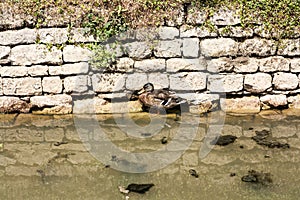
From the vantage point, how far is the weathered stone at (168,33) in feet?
20.5

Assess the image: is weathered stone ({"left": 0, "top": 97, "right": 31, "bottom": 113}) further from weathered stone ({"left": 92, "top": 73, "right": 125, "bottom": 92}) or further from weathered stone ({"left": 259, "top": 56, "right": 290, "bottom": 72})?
weathered stone ({"left": 259, "top": 56, "right": 290, "bottom": 72})

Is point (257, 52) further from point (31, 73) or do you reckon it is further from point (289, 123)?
point (31, 73)

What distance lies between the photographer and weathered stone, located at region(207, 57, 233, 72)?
20.8ft

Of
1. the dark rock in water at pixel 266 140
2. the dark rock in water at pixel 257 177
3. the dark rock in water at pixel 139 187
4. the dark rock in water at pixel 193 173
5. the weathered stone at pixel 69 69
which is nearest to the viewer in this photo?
the dark rock in water at pixel 139 187

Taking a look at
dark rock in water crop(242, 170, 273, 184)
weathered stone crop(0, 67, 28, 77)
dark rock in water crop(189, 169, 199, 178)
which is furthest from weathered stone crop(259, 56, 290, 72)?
weathered stone crop(0, 67, 28, 77)

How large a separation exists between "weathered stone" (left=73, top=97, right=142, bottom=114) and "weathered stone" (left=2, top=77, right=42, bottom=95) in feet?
1.93

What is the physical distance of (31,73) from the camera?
634 cm

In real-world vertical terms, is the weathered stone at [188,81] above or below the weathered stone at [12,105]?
above


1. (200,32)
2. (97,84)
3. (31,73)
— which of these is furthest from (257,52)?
(31,73)

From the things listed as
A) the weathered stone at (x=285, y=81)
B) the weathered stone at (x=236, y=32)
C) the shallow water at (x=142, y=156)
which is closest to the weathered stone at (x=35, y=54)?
the shallow water at (x=142, y=156)

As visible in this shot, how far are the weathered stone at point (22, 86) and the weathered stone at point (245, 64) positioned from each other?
9.11ft

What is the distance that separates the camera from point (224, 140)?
17.9ft

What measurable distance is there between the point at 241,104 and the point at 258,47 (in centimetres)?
84

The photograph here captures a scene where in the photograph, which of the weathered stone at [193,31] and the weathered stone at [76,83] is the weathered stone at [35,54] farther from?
the weathered stone at [193,31]
